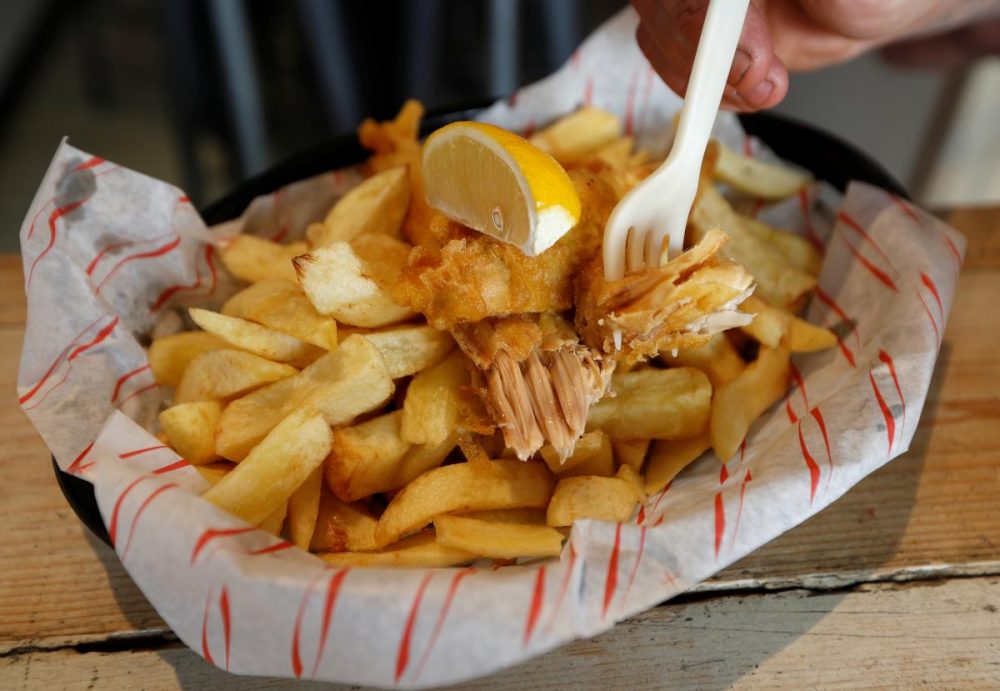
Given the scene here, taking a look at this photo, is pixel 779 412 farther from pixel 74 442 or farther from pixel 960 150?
pixel 960 150

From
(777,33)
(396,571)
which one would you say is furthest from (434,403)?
(777,33)

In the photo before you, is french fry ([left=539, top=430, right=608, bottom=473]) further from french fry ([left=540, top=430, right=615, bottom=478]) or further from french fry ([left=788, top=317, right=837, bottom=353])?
french fry ([left=788, top=317, right=837, bottom=353])

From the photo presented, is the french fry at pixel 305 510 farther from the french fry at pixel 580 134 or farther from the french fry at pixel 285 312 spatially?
the french fry at pixel 580 134

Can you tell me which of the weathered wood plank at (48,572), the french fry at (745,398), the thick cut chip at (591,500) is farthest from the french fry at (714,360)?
the weathered wood plank at (48,572)

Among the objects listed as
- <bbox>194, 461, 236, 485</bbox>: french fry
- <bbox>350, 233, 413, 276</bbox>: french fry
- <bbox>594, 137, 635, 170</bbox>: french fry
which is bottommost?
<bbox>194, 461, 236, 485</bbox>: french fry

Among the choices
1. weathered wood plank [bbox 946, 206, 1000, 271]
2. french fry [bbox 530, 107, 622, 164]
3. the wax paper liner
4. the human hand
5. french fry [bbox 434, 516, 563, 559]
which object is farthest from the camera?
weathered wood plank [bbox 946, 206, 1000, 271]

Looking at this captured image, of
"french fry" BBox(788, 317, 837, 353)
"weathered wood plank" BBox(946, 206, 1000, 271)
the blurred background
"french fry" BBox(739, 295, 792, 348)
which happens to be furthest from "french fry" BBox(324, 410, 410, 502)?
the blurred background

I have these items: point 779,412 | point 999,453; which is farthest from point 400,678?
point 999,453
